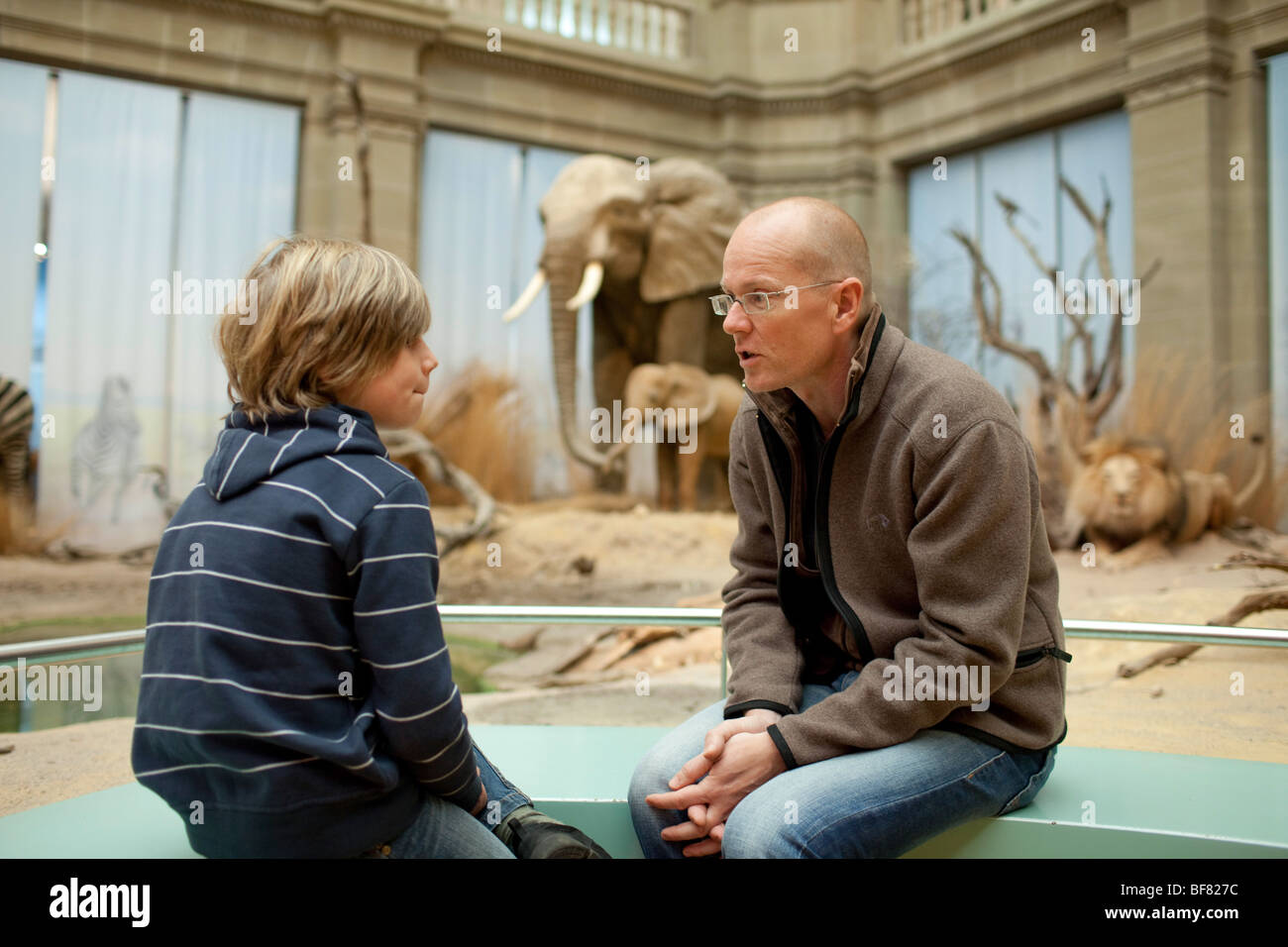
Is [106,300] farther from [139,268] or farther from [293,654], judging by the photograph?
[293,654]

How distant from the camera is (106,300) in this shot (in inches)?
297

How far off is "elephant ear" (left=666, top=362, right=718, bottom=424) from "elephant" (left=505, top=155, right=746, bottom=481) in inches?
15.2

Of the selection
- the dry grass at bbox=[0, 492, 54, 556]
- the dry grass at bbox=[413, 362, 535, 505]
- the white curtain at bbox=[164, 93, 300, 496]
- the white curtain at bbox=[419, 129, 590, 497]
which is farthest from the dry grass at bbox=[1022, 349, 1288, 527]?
the dry grass at bbox=[0, 492, 54, 556]

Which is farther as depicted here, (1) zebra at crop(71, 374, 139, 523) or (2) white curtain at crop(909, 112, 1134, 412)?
(2) white curtain at crop(909, 112, 1134, 412)

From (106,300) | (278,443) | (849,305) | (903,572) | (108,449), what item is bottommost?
(903,572)

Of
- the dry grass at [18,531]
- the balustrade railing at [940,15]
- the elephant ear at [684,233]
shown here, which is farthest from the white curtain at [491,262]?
the balustrade railing at [940,15]

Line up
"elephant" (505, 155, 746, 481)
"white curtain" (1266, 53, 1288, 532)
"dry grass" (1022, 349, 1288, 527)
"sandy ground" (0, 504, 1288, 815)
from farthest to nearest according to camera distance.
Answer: "elephant" (505, 155, 746, 481)
"white curtain" (1266, 53, 1288, 532)
"dry grass" (1022, 349, 1288, 527)
"sandy ground" (0, 504, 1288, 815)

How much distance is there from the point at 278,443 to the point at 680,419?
20.1ft

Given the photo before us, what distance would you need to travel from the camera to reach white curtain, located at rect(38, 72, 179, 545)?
732cm

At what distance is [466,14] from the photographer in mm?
8531

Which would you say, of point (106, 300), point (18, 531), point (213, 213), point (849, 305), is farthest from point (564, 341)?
point (849, 305)

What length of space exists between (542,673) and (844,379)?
368 centimetres

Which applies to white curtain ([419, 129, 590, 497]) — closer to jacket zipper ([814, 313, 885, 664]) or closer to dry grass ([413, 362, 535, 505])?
dry grass ([413, 362, 535, 505])

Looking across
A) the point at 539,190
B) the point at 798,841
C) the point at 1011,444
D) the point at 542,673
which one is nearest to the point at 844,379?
the point at 1011,444
